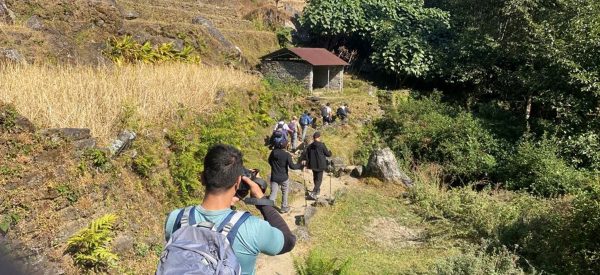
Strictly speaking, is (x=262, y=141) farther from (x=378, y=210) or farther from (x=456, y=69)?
(x=456, y=69)

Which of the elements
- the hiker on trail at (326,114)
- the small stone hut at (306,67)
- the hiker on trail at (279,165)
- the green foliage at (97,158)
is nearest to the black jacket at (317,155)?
the hiker on trail at (279,165)

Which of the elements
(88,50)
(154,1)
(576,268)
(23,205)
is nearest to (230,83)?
(88,50)

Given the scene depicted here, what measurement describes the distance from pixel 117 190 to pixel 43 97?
6.22ft

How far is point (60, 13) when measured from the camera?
1464 centimetres

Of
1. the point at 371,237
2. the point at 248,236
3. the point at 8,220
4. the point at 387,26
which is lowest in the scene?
the point at 371,237

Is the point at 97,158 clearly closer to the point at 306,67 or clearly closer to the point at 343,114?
the point at 343,114

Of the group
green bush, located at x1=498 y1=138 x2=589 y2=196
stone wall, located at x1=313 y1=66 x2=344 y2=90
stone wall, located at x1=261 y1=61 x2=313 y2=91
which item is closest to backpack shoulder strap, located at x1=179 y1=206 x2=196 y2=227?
green bush, located at x1=498 y1=138 x2=589 y2=196

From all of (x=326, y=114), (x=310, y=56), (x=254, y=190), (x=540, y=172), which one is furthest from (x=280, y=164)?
(x=310, y=56)

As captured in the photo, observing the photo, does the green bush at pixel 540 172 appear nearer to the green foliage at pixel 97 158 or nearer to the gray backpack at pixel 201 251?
the green foliage at pixel 97 158

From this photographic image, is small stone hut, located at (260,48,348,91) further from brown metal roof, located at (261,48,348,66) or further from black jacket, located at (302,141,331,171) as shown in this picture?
black jacket, located at (302,141,331,171)

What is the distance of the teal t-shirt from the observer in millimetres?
2232

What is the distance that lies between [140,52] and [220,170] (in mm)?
13767

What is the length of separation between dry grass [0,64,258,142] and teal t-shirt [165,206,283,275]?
5014mm

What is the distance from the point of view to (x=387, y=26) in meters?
25.2
